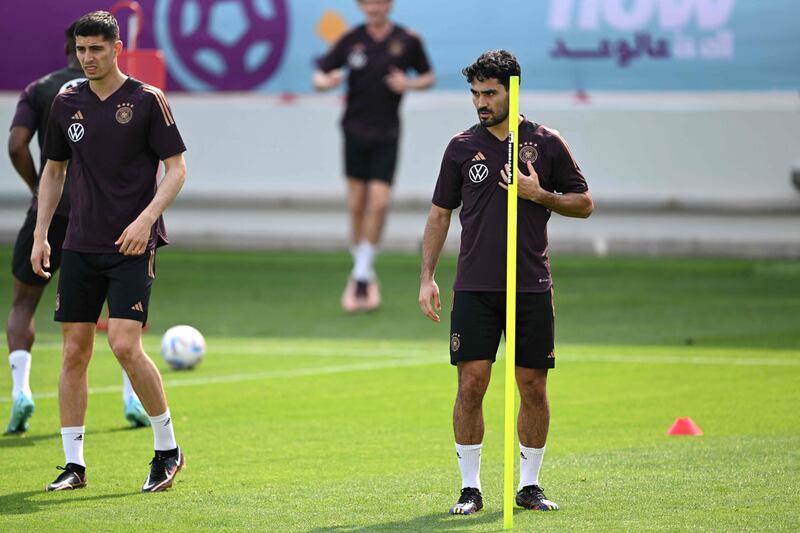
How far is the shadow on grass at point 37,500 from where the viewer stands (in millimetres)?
7191

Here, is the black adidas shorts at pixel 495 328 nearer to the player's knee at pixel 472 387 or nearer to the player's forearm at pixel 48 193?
the player's knee at pixel 472 387

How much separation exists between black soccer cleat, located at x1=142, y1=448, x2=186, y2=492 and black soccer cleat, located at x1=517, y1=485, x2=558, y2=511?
5.93 ft

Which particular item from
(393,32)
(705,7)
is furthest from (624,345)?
(705,7)

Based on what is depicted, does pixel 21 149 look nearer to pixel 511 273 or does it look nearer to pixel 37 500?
pixel 37 500

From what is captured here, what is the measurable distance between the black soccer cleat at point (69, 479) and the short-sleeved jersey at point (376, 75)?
28.1ft

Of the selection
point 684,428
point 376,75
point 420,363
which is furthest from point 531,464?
point 376,75

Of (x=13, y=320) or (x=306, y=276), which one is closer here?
(x=13, y=320)

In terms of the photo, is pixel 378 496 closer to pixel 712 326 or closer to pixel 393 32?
pixel 712 326

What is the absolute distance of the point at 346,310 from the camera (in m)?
15.9

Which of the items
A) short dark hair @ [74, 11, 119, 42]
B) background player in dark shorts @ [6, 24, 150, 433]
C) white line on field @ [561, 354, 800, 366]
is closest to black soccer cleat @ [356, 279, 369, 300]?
white line on field @ [561, 354, 800, 366]

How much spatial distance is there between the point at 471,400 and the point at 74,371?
2142mm

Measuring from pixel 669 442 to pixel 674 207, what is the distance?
11.1 m

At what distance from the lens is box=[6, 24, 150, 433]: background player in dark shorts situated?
9547mm

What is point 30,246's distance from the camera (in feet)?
31.9
